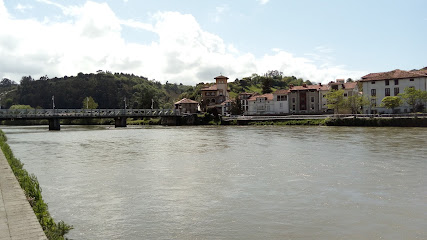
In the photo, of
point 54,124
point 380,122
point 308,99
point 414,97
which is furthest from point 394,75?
point 54,124

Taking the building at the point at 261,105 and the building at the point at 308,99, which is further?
the building at the point at 261,105

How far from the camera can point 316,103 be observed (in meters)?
113

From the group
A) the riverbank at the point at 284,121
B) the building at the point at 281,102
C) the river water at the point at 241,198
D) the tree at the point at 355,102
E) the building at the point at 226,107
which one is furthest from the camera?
the building at the point at 226,107

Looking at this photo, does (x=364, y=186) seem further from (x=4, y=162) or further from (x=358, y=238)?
(x=4, y=162)

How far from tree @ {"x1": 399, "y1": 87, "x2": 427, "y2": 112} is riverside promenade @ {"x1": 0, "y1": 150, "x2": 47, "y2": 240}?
85.6m

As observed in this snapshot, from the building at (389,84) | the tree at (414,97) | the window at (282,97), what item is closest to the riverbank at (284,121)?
the tree at (414,97)

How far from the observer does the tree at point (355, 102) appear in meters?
89.4

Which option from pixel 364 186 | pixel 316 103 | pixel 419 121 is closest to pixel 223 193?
pixel 364 186

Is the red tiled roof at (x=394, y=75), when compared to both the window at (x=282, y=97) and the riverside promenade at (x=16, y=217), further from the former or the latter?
the riverside promenade at (x=16, y=217)

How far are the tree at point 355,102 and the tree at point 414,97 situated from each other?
26.4ft

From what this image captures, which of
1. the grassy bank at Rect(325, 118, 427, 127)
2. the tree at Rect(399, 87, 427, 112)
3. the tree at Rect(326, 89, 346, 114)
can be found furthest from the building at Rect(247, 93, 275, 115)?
the tree at Rect(399, 87, 427, 112)

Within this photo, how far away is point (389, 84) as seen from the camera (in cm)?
9031

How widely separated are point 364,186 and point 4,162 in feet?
57.7

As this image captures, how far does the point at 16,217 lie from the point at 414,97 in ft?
288
